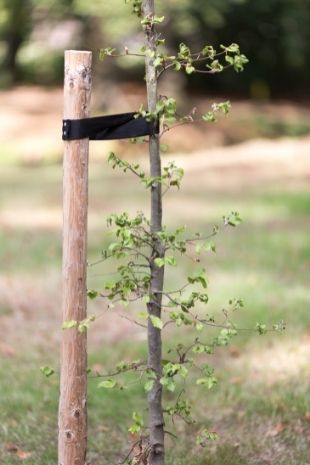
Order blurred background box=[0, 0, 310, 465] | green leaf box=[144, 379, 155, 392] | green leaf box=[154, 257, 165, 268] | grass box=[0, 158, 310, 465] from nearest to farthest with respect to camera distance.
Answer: green leaf box=[154, 257, 165, 268] → green leaf box=[144, 379, 155, 392] → grass box=[0, 158, 310, 465] → blurred background box=[0, 0, 310, 465]

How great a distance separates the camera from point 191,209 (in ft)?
44.9

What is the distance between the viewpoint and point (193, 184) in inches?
655

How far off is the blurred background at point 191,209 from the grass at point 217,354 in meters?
0.02

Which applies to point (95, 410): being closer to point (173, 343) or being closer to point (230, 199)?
point (173, 343)

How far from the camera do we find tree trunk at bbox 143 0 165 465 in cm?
376

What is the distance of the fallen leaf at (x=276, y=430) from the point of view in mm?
5242

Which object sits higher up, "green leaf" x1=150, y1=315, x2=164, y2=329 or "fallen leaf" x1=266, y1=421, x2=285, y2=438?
"green leaf" x1=150, y1=315, x2=164, y2=329

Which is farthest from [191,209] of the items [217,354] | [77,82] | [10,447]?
[77,82]

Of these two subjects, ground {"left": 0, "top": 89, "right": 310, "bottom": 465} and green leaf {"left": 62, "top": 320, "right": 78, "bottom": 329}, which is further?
ground {"left": 0, "top": 89, "right": 310, "bottom": 465}

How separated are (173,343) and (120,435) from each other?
5.85ft

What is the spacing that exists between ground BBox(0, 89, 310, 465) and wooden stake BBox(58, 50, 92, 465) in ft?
3.67

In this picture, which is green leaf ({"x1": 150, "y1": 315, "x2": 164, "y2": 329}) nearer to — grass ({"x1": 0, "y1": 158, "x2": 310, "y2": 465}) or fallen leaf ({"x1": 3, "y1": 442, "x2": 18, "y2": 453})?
grass ({"x1": 0, "y1": 158, "x2": 310, "y2": 465})

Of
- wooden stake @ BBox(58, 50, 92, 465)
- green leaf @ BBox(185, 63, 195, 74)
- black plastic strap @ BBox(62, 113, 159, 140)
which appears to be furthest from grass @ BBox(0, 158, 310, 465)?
green leaf @ BBox(185, 63, 195, 74)

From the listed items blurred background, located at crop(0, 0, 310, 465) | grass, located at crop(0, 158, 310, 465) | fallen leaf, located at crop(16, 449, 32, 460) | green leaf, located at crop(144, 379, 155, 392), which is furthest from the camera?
blurred background, located at crop(0, 0, 310, 465)
